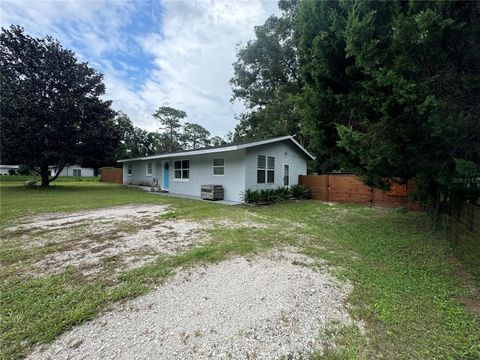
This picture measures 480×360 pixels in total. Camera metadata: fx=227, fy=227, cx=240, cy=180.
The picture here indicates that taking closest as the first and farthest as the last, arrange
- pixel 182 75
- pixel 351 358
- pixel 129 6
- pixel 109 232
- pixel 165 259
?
pixel 351 358
pixel 165 259
pixel 109 232
pixel 129 6
pixel 182 75

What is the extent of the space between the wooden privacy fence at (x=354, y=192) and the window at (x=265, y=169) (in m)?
2.52

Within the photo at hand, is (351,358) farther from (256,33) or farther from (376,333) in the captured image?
(256,33)

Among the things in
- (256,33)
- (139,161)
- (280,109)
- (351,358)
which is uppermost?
(256,33)

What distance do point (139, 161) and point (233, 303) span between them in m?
19.1

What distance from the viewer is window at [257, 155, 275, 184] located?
11305 mm

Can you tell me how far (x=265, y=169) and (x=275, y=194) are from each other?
1.39 meters

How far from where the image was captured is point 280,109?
18234 mm

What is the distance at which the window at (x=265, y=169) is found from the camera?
1130 cm

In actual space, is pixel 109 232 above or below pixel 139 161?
below

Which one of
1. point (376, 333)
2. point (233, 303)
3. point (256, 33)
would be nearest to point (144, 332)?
point (233, 303)

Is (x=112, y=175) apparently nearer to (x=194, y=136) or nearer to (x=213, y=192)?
(x=213, y=192)

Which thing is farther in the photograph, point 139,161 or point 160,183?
point 139,161

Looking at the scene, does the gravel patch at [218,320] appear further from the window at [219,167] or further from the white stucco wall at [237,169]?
the window at [219,167]

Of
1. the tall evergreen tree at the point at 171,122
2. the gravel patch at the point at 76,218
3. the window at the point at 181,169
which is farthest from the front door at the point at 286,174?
the tall evergreen tree at the point at 171,122
